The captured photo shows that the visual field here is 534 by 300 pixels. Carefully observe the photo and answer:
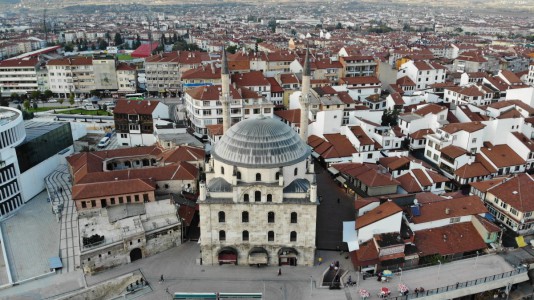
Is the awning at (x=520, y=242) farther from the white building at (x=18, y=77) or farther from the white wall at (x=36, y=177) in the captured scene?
the white building at (x=18, y=77)

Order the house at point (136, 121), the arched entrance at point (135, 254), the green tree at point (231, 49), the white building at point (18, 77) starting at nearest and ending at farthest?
1. the arched entrance at point (135, 254)
2. the house at point (136, 121)
3. the white building at point (18, 77)
4. the green tree at point (231, 49)

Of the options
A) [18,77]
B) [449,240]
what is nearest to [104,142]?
[18,77]

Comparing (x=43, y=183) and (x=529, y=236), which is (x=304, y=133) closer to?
(x=529, y=236)

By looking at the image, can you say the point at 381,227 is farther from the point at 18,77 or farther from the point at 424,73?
the point at 18,77

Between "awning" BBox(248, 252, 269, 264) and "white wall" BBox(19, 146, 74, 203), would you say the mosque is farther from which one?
"white wall" BBox(19, 146, 74, 203)

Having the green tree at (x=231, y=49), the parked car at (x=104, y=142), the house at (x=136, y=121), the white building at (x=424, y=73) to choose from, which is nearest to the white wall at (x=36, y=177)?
the parked car at (x=104, y=142)

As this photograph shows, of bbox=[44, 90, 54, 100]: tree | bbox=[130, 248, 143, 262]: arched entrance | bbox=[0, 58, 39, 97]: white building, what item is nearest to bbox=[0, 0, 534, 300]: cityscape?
bbox=[130, 248, 143, 262]: arched entrance

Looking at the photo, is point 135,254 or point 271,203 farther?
point 135,254
